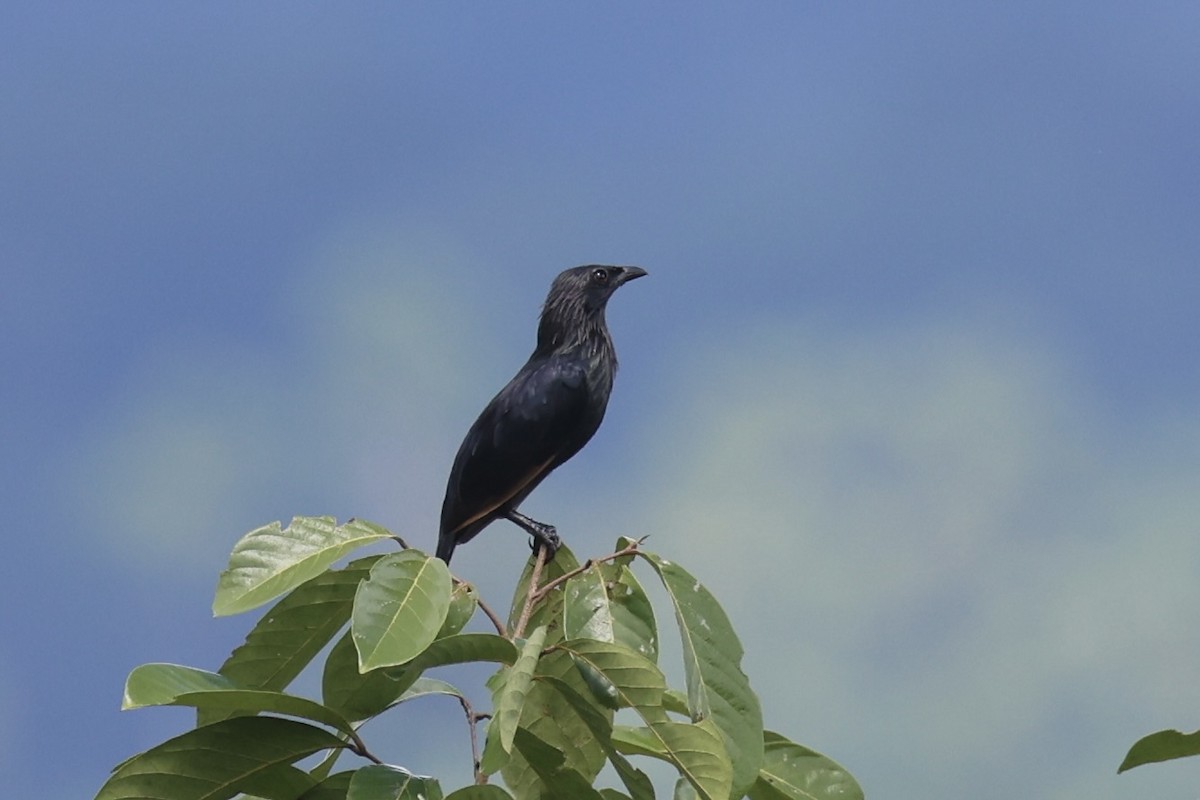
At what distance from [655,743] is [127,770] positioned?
96 cm

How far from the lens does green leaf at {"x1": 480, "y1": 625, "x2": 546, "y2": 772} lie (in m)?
2.06

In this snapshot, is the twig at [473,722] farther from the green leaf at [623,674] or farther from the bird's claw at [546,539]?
the bird's claw at [546,539]

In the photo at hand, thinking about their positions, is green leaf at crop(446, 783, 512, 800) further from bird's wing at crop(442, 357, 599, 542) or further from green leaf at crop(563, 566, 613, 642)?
bird's wing at crop(442, 357, 599, 542)

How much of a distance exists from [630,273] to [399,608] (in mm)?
3063

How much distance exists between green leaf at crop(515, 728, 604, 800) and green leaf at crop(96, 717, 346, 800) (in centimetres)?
35

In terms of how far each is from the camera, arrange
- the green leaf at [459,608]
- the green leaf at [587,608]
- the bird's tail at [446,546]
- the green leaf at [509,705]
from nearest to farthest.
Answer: the green leaf at [509,705], the green leaf at [459,608], the green leaf at [587,608], the bird's tail at [446,546]

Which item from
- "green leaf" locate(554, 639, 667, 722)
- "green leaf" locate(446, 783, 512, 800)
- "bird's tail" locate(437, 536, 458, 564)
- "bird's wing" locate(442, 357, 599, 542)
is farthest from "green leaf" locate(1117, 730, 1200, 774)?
"bird's tail" locate(437, 536, 458, 564)

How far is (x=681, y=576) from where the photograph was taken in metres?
2.67

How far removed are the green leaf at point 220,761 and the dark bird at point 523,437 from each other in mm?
1969

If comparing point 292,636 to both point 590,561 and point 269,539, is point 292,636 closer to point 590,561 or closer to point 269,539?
point 269,539

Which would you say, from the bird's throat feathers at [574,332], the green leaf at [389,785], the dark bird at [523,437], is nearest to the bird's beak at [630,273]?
the bird's throat feathers at [574,332]

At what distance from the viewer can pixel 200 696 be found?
2150mm

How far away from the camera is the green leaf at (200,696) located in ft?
7.08

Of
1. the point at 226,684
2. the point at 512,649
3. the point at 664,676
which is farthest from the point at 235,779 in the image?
the point at 664,676
